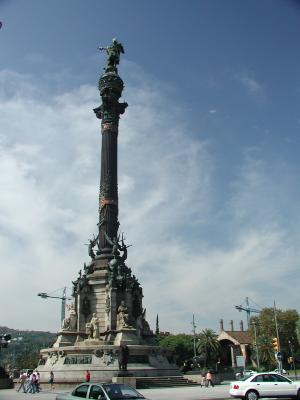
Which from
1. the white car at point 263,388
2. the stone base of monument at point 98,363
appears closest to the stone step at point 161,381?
the stone base of monument at point 98,363

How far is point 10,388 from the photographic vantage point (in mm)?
35594

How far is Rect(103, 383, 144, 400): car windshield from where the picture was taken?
41.9ft

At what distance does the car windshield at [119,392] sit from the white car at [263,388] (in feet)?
31.4

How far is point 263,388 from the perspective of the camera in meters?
21.2

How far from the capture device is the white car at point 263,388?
21.1 m

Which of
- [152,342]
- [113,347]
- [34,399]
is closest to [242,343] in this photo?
[152,342]

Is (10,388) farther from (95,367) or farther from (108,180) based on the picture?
(108,180)

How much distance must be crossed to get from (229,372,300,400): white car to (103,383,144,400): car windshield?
31.4 feet

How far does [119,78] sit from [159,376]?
2969 cm

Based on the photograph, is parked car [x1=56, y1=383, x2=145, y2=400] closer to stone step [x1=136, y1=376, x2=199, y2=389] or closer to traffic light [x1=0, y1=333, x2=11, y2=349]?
traffic light [x1=0, y1=333, x2=11, y2=349]

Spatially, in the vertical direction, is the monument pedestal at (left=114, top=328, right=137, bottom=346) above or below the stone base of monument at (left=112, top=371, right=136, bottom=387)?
above

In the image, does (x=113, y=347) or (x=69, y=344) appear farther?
(x=69, y=344)

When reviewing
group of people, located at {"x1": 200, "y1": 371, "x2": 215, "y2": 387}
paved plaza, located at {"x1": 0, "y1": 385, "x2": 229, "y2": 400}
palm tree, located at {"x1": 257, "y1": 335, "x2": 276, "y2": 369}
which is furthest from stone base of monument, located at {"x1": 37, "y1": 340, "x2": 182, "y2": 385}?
palm tree, located at {"x1": 257, "y1": 335, "x2": 276, "y2": 369}

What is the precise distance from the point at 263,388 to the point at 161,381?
46.7 feet
